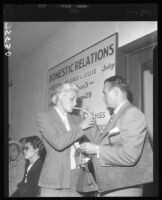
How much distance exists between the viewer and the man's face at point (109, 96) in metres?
1.35

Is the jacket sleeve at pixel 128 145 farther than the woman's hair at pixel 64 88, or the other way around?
the woman's hair at pixel 64 88

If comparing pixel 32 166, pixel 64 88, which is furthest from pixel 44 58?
pixel 32 166

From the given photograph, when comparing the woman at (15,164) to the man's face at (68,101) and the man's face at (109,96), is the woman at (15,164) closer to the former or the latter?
the man's face at (68,101)

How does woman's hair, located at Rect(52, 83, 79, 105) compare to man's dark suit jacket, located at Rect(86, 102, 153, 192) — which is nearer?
man's dark suit jacket, located at Rect(86, 102, 153, 192)

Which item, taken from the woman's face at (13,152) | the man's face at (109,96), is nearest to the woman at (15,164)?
the woman's face at (13,152)

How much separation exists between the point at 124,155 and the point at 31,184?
1.13 ft

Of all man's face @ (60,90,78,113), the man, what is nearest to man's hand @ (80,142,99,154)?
the man

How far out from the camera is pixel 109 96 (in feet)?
4.44

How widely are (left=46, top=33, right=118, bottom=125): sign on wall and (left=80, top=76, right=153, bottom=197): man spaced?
0.23 feet

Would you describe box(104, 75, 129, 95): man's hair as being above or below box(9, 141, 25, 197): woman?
above

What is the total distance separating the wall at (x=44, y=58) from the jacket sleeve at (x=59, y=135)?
5 centimetres

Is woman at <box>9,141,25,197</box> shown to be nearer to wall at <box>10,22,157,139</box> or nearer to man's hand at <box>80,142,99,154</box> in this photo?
wall at <box>10,22,157,139</box>

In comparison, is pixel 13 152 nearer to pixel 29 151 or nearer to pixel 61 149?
pixel 29 151

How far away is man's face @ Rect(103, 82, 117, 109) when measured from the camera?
1.35 meters
